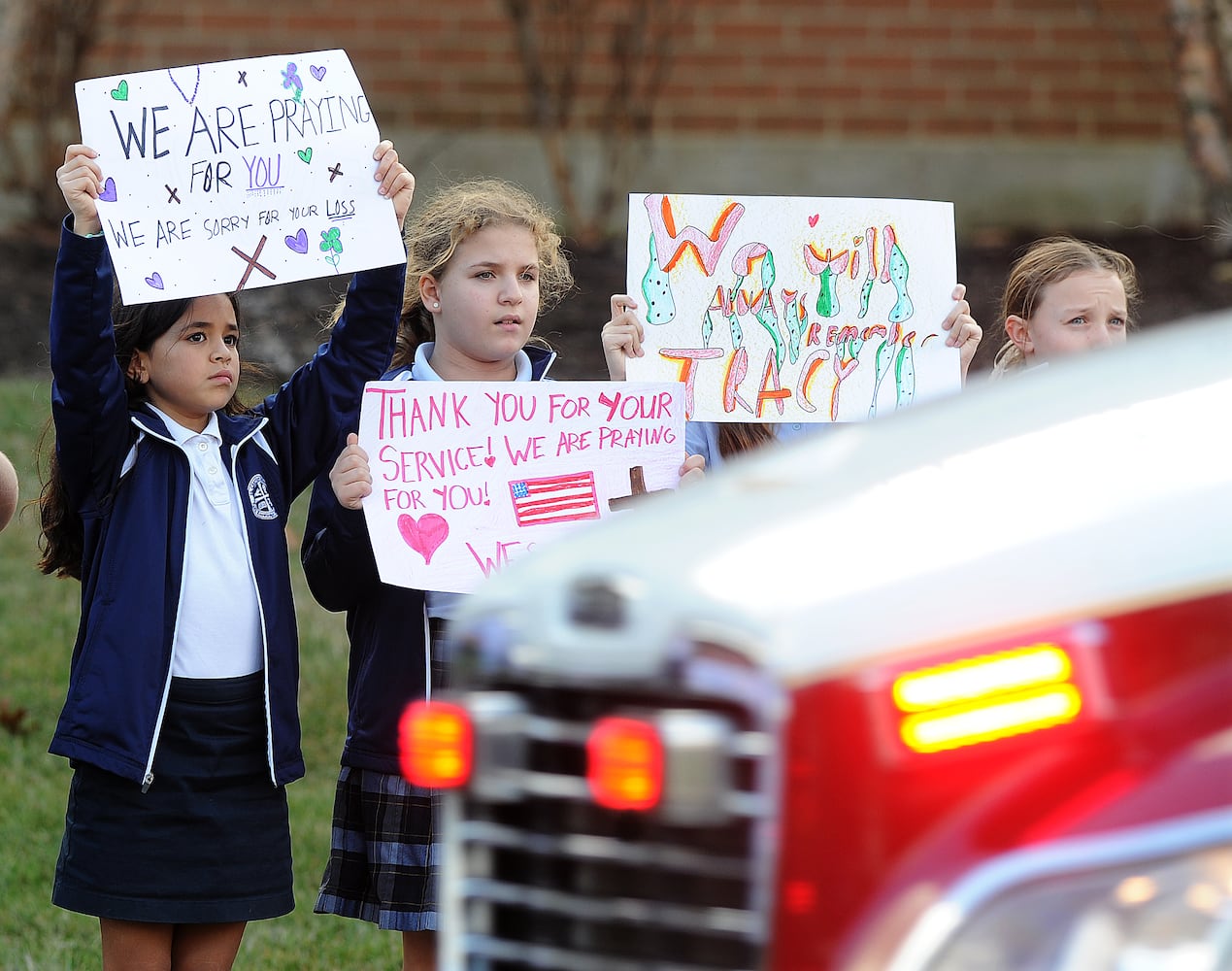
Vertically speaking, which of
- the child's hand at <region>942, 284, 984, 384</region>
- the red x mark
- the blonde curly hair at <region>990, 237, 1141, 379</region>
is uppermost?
the blonde curly hair at <region>990, 237, 1141, 379</region>

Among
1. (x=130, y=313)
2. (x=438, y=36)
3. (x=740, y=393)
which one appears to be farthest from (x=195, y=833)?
(x=438, y=36)

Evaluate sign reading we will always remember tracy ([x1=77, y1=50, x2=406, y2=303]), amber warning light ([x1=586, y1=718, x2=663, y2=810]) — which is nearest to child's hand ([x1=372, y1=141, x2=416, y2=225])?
sign reading we will always remember tracy ([x1=77, y1=50, x2=406, y2=303])

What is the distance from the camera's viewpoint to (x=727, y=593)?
5.33 feet

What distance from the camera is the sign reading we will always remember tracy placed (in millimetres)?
3453

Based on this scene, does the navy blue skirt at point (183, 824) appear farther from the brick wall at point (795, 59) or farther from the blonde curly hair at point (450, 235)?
the brick wall at point (795, 59)

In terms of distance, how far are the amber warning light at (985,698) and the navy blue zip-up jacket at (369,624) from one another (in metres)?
2.11

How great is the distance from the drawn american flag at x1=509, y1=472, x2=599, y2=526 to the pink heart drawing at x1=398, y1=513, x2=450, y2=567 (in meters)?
0.16

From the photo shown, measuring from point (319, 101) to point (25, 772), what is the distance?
2.84m

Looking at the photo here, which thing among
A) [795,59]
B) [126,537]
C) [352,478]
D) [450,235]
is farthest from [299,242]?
[795,59]

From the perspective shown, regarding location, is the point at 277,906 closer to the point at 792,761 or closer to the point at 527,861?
→ the point at 527,861

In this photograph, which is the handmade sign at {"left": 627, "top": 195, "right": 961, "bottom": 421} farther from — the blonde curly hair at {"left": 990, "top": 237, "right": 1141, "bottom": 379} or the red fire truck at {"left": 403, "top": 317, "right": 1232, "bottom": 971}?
the red fire truck at {"left": 403, "top": 317, "right": 1232, "bottom": 971}

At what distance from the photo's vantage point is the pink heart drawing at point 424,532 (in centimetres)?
354

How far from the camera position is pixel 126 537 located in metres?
3.33

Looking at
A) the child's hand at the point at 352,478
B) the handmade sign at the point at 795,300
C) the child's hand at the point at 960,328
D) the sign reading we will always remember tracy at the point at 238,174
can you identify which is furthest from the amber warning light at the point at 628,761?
the child's hand at the point at 960,328
